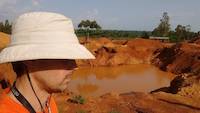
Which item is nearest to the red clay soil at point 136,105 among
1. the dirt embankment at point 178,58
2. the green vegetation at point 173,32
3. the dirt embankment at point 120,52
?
the dirt embankment at point 178,58

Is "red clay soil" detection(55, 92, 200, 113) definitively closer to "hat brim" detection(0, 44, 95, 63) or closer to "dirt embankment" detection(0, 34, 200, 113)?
"dirt embankment" detection(0, 34, 200, 113)

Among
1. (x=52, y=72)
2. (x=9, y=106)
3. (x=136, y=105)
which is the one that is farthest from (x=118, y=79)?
(x=9, y=106)

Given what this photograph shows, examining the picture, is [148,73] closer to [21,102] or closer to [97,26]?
[97,26]

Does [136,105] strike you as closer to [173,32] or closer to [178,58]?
[178,58]

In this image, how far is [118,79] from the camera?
29.1 metres

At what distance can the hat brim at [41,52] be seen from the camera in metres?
1.49

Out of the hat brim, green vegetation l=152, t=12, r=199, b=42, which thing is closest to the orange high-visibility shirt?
the hat brim

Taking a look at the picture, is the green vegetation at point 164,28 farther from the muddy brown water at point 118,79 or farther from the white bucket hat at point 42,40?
the white bucket hat at point 42,40

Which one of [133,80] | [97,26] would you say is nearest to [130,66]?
[133,80]

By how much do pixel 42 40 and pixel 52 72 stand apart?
0.44ft

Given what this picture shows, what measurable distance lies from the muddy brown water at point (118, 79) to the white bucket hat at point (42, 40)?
19.0 meters

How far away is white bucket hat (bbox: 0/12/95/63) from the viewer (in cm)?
150

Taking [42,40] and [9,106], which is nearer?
[9,106]

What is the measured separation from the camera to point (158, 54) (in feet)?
126
